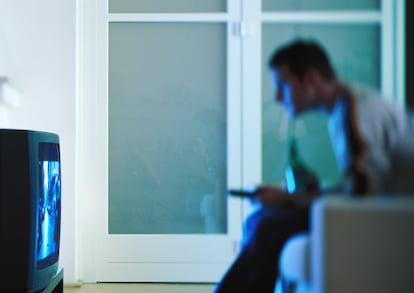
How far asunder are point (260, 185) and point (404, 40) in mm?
607

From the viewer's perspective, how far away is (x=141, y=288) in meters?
3.47

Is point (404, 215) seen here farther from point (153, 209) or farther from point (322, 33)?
point (153, 209)

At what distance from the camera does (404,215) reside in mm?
1657

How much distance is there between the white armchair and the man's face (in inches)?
10.2

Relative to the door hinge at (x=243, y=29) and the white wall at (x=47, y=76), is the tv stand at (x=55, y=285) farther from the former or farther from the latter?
the door hinge at (x=243, y=29)

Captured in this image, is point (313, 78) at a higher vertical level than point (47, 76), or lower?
lower

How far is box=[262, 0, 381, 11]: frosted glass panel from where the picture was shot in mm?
1936

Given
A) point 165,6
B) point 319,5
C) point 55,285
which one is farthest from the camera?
point 165,6

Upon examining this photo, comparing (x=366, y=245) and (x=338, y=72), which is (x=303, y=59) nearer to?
(x=338, y=72)

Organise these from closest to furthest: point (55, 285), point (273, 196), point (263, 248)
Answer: point (273, 196) < point (263, 248) < point (55, 285)

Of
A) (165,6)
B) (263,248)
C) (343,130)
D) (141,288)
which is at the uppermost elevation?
(165,6)

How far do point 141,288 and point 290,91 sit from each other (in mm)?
2055

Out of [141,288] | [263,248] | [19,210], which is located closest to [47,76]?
[141,288]

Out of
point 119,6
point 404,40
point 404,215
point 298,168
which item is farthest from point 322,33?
point 119,6
